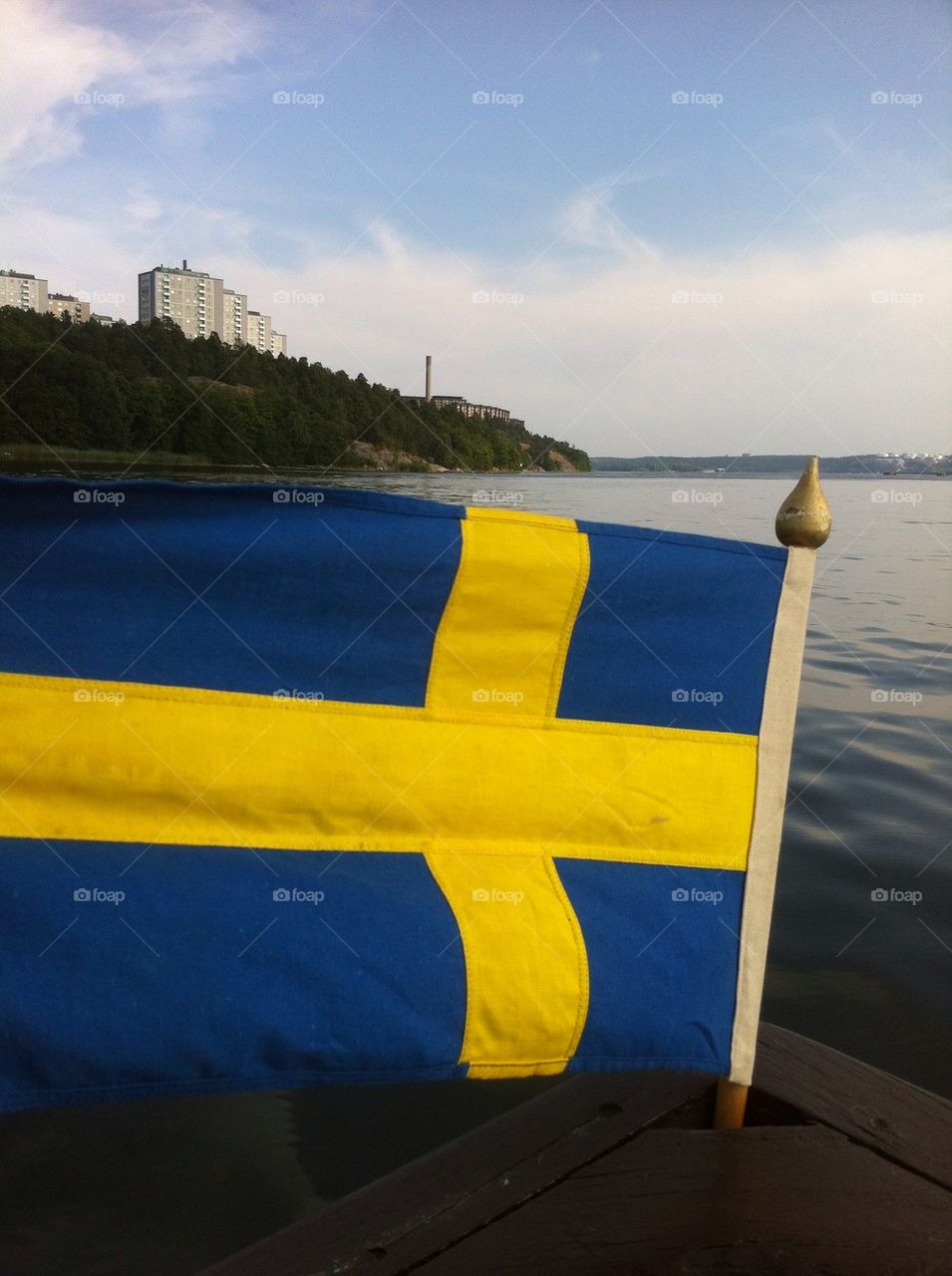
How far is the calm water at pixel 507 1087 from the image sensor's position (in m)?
2.25

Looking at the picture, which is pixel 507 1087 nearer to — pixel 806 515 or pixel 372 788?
pixel 372 788

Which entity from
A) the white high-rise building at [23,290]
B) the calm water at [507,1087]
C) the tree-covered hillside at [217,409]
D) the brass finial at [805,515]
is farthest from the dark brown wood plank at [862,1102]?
the white high-rise building at [23,290]

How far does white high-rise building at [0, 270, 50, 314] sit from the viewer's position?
88.1 meters

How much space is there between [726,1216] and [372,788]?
741mm

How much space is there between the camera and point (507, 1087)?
3.16 metres

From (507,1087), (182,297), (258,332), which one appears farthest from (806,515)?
(182,297)

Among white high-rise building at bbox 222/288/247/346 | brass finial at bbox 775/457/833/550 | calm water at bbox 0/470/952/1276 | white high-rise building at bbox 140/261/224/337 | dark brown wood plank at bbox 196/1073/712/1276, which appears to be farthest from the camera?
white high-rise building at bbox 140/261/224/337

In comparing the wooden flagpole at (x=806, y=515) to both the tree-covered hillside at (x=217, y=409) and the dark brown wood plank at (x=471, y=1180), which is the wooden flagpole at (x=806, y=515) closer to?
the dark brown wood plank at (x=471, y=1180)

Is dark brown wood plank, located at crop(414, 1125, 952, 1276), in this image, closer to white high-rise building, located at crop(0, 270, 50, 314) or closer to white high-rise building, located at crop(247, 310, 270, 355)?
white high-rise building, located at crop(247, 310, 270, 355)

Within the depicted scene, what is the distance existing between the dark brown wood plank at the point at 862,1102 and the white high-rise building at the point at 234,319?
151 ft

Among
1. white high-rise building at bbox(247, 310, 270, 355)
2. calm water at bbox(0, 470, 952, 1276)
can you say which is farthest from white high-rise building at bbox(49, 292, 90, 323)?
calm water at bbox(0, 470, 952, 1276)

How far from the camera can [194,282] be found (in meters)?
68.8

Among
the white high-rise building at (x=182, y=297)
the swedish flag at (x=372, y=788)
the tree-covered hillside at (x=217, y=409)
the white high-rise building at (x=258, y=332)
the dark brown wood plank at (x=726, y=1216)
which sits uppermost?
the white high-rise building at (x=182, y=297)

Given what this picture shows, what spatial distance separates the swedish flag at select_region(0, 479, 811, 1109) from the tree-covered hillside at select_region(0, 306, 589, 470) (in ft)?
69.4
